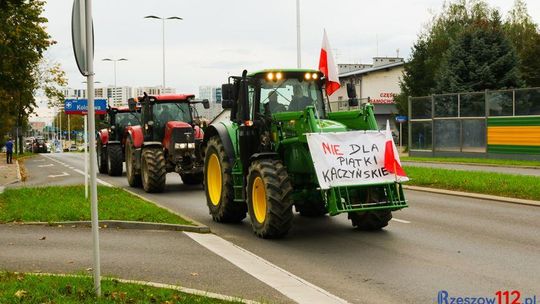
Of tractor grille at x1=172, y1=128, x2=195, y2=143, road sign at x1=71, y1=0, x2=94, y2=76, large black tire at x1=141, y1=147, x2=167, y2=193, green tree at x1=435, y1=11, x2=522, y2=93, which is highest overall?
green tree at x1=435, y1=11, x2=522, y2=93

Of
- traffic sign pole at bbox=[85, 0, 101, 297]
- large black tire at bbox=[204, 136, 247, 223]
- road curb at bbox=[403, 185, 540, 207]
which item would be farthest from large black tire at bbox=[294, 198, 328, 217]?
traffic sign pole at bbox=[85, 0, 101, 297]

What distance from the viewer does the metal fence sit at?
97.6 ft

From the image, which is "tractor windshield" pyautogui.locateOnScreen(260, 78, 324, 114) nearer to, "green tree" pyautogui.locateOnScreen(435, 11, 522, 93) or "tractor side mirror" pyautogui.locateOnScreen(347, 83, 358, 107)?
"tractor side mirror" pyautogui.locateOnScreen(347, 83, 358, 107)

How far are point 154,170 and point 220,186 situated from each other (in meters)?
5.93

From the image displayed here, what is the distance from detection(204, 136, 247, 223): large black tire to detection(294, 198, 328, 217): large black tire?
3.81 ft

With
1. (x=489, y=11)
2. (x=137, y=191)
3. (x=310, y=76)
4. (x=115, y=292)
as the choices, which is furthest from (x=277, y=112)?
(x=489, y=11)

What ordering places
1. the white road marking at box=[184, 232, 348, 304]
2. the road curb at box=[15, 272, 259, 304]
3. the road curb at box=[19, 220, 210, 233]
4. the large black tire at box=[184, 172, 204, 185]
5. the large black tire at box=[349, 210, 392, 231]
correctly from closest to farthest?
the road curb at box=[15, 272, 259, 304], the white road marking at box=[184, 232, 348, 304], the large black tire at box=[349, 210, 392, 231], the road curb at box=[19, 220, 210, 233], the large black tire at box=[184, 172, 204, 185]

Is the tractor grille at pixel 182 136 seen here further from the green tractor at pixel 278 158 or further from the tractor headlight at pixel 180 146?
the green tractor at pixel 278 158

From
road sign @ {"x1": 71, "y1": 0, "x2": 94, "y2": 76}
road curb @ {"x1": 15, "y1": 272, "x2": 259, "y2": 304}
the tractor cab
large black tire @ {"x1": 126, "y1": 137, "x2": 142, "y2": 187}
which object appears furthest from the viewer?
the tractor cab

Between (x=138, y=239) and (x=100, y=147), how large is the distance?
19.0 meters

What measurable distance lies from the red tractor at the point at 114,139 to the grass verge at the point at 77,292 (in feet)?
61.4

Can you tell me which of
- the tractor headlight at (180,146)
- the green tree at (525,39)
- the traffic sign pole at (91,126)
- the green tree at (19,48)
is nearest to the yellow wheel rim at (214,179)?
the tractor headlight at (180,146)

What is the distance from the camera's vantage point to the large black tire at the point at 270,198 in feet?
33.1

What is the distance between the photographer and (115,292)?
259 inches
